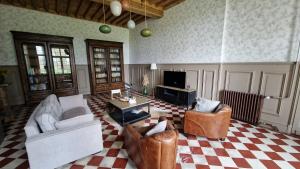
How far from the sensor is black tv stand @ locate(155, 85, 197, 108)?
385 centimetres

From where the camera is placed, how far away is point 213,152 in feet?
6.72

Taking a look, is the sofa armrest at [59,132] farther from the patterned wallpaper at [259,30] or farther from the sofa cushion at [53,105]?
the patterned wallpaper at [259,30]

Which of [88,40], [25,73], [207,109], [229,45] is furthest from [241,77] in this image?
[25,73]

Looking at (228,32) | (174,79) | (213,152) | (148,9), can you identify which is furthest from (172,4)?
(213,152)

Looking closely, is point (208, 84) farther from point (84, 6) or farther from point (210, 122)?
point (84, 6)

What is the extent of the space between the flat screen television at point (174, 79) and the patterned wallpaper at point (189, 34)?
45cm

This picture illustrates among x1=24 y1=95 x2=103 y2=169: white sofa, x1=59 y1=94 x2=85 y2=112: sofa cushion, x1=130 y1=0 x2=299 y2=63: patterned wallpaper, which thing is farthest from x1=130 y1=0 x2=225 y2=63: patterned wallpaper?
x1=24 y1=95 x2=103 y2=169: white sofa

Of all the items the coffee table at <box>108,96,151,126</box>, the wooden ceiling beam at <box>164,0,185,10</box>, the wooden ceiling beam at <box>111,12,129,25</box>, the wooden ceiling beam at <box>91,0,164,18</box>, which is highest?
the wooden ceiling beam at <box>164,0,185,10</box>

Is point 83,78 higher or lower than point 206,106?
higher

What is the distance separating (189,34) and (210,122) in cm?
283

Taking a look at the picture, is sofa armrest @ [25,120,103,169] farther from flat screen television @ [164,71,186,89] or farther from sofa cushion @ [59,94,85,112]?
flat screen television @ [164,71,186,89]

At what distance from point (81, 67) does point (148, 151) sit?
17.2 ft

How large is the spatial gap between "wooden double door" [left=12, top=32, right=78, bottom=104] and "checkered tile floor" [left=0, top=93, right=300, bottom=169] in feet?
6.80

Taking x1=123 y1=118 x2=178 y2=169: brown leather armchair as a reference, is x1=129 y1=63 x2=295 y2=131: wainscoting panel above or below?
above
